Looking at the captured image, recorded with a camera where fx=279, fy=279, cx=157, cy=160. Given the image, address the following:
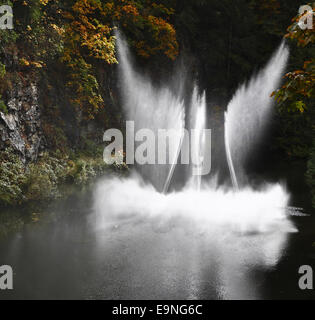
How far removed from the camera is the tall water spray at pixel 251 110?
23.2m

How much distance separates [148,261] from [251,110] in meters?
18.8

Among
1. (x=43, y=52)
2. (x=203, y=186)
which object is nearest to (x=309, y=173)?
(x=203, y=186)

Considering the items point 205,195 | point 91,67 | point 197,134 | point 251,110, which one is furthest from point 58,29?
point 251,110

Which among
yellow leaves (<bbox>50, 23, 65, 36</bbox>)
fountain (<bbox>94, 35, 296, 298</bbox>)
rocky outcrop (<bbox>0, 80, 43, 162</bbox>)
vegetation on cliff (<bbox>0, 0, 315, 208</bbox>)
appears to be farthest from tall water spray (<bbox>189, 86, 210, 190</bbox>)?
yellow leaves (<bbox>50, 23, 65, 36</bbox>)

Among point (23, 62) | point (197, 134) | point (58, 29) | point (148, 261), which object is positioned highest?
point (197, 134)

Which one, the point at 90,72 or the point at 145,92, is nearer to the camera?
the point at 90,72

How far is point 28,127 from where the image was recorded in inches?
451

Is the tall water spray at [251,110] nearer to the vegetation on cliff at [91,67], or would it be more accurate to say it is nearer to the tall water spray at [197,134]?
the vegetation on cliff at [91,67]

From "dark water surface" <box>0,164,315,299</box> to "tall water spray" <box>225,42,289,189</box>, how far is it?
45.3 feet

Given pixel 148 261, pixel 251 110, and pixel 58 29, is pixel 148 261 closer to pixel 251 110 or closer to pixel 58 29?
pixel 58 29

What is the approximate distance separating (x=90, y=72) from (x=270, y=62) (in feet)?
53.4

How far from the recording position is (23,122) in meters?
11.2

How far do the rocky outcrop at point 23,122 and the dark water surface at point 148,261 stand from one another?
2820 mm

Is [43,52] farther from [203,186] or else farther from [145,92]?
[203,186]
